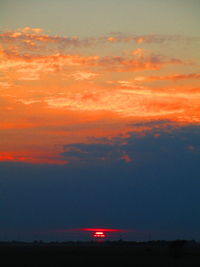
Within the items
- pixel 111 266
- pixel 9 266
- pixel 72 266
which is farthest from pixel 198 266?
pixel 9 266

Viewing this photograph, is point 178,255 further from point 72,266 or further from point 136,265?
point 72,266

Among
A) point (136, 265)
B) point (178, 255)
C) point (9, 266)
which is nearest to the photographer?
point (9, 266)

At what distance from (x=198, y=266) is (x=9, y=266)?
60.0 ft

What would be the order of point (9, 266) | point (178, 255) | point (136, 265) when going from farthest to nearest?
point (178, 255) < point (136, 265) < point (9, 266)

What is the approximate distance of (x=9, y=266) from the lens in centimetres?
5241

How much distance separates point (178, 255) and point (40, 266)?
2915cm

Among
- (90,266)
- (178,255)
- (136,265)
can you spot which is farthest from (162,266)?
(178,255)

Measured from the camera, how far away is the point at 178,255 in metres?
77.0

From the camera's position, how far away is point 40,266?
53.2 m

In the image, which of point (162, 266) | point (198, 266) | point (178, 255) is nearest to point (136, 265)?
point (162, 266)

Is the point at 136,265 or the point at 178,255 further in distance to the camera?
the point at 178,255

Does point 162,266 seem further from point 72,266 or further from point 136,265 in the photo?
point 72,266

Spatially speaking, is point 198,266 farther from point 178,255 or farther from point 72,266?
point 178,255

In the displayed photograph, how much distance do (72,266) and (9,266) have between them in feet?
19.4
